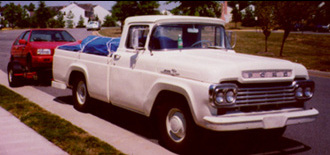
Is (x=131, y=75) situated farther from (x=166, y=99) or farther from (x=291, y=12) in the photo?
(x=291, y=12)

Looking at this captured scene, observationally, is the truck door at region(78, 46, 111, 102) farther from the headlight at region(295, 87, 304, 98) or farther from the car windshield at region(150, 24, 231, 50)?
the headlight at region(295, 87, 304, 98)

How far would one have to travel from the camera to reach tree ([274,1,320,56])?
76.6ft

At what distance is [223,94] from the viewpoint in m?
4.64

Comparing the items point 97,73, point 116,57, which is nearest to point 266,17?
point 97,73

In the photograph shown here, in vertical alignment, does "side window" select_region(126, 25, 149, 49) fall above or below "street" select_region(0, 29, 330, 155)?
above

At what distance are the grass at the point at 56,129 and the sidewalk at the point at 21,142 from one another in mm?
136

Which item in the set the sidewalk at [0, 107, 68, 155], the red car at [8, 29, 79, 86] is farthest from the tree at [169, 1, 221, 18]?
the sidewalk at [0, 107, 68, 155]

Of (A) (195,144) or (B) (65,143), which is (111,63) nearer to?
(B) (65,143)

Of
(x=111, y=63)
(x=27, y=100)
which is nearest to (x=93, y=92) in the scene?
(x=111, y=63)

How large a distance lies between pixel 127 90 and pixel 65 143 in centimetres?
130

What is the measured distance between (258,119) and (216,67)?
878mm

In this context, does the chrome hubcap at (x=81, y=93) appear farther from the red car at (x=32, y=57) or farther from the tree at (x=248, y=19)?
the tree at (x=248, y=19)

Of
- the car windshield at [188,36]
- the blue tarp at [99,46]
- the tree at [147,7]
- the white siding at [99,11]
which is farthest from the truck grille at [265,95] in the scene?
the white siding at [99,11]

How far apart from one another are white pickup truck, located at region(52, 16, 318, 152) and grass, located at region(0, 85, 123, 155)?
82 centimetres
